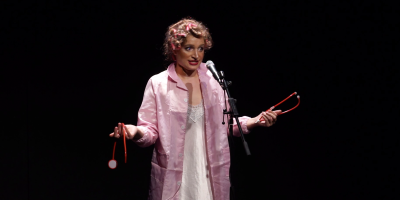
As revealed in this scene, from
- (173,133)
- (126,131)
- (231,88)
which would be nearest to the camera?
(126,131)

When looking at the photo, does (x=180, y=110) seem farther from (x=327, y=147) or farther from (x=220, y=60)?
(x=327, y=147)

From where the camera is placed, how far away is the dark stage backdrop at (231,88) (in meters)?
2.46

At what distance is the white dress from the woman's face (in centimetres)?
21

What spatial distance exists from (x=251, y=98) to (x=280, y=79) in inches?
9.9

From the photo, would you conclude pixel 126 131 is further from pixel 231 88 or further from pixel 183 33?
pixel 231 88

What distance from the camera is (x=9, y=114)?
2.42 metres

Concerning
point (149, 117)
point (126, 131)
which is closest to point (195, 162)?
point (149, 117)

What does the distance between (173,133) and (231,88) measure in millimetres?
1009

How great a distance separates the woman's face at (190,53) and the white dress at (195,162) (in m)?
0.21

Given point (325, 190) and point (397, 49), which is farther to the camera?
point (325, 190)

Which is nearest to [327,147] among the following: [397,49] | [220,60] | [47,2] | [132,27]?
[397,49]

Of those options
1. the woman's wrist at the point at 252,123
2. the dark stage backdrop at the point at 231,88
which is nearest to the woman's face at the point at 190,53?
the woman's wrist at the point at 252,123

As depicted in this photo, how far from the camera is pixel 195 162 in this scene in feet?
6.20

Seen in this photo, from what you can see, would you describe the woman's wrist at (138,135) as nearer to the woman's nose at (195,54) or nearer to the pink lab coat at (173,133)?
the pink lab coat at (173,133)
